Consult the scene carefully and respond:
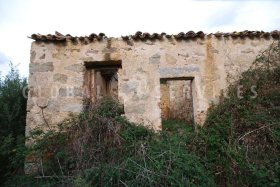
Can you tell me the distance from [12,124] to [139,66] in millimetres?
3339

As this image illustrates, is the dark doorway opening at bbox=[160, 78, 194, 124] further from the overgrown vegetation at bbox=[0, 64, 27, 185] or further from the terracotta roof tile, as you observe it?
the overgrown vegetation at bbox=[0, 64, 27, 185]

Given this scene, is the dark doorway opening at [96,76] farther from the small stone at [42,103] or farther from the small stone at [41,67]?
the small stone at [42,103]

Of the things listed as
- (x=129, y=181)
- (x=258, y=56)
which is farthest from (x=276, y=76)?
(x=129, y=181)

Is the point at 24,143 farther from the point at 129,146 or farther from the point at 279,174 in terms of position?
the point at 279,174

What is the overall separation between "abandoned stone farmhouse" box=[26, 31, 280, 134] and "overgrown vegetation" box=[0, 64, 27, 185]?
60cm

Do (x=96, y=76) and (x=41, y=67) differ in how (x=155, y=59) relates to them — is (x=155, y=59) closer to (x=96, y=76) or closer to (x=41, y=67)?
(x=96, y=76)

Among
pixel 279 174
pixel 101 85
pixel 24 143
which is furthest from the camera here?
pixel 101 85

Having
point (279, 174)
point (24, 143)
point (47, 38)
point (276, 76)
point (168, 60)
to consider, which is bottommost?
point (279, 174)

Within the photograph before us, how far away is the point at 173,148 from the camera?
18.4 ft

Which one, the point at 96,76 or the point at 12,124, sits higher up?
the point at 96,76

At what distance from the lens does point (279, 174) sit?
5.16 m

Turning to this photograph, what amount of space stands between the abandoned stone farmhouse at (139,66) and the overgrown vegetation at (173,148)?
0.38 m

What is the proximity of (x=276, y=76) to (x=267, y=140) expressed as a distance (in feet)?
6.34

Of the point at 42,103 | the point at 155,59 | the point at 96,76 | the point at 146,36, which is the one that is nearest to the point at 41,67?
the point at 42,103
